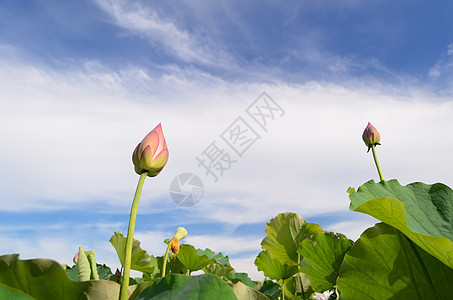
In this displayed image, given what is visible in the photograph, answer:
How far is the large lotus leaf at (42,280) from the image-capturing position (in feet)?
1.57

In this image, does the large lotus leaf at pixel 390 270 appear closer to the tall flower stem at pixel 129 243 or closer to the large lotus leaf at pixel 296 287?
the tall flower stem at pixel 129 243

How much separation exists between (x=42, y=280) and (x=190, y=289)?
0.66 feet

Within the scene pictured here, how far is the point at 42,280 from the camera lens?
0.49 meters

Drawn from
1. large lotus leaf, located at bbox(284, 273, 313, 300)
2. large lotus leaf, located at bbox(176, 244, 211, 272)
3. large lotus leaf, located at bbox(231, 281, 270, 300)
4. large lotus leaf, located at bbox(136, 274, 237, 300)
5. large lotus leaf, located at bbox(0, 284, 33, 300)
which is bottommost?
large lotus leaf, located at bbox(284, 273, 313, 300)

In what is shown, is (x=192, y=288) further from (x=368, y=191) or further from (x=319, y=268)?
(x=319, y=268)

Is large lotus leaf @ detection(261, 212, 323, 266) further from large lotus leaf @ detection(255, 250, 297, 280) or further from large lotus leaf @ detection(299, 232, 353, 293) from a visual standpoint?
large lotus leaf @ detection(299, 232, 353, 293)

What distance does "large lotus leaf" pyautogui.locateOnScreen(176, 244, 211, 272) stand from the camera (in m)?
2.16

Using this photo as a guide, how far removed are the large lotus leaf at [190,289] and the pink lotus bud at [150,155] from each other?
192mm

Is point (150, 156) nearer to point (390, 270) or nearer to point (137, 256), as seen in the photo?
point (390, 270)

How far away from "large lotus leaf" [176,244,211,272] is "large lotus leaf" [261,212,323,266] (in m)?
0.44

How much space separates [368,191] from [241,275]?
1821mm

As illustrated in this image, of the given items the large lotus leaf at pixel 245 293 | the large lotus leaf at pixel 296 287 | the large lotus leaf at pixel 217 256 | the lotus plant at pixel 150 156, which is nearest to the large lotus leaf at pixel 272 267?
the large lotus leaf at pixel 296 287

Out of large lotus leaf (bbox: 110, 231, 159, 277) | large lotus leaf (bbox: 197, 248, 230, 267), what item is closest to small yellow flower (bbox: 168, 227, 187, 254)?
large lotus leaf (bbox: 110, 231, 159, 277)

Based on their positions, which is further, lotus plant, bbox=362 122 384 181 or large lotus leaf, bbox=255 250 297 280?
large lotus leaf, bbox=255 250 297 280
